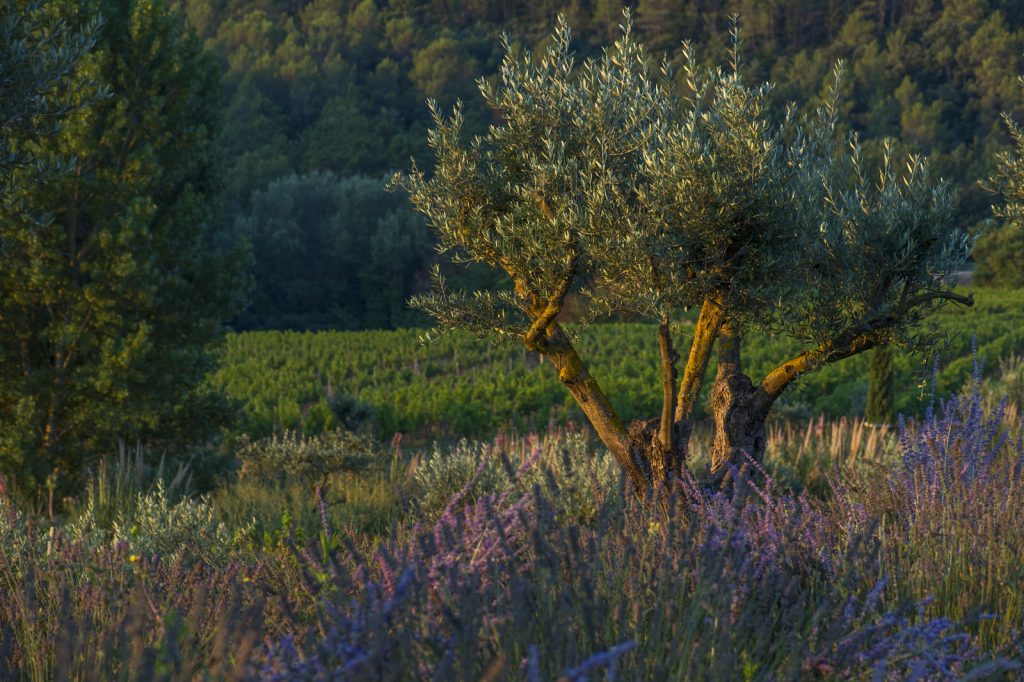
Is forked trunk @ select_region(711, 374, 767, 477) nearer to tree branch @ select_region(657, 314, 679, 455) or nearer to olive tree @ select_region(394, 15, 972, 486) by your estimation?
olive tree @ select_region(394, 15, 972, 486)

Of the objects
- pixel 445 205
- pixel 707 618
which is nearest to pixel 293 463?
pixel 445 205

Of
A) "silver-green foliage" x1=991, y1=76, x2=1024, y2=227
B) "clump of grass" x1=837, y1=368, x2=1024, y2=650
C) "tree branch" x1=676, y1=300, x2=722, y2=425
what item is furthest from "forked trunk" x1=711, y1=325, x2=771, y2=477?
"silver-green foliage" x1=991, y1=76, x2=1024, y2=227

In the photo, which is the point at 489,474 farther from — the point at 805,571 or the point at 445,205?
Answer: the point at 805,571

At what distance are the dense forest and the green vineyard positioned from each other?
13481 mm

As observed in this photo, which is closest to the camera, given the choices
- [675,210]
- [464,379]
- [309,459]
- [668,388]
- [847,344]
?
[675,210]

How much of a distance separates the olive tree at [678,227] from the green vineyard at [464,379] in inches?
46.3

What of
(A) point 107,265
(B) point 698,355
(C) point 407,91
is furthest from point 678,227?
(C) point 407,91

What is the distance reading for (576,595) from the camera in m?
3.33

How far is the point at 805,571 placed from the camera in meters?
4.38

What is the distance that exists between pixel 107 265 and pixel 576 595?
8304 mm

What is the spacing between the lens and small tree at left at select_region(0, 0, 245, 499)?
1006 cm

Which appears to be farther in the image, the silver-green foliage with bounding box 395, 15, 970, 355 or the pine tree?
the pine tree

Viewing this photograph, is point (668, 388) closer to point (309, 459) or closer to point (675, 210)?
point (675, 210)

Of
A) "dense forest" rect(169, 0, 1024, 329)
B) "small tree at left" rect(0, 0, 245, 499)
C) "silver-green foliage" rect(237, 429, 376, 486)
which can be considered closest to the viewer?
"small tree at left" rect(0, 0, 245, 499)
